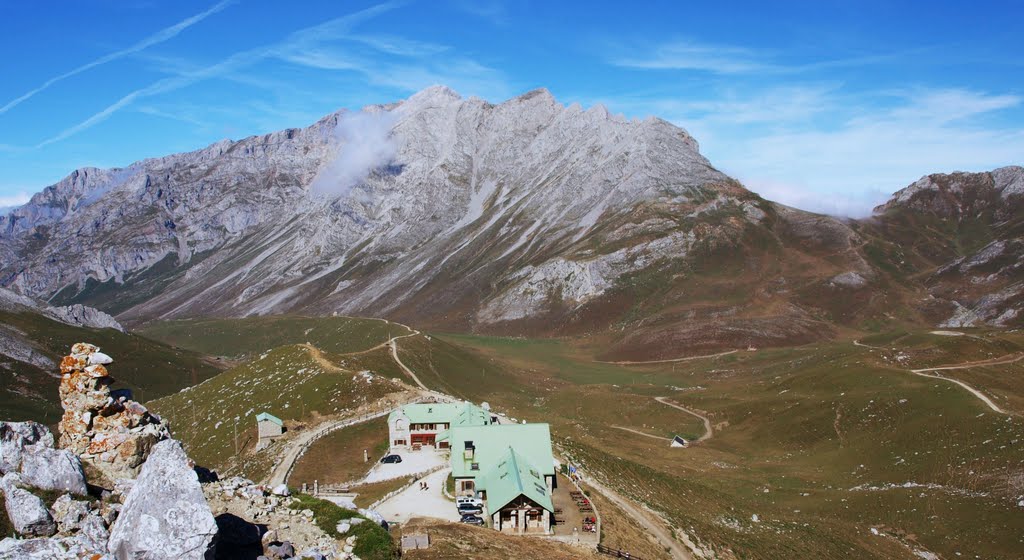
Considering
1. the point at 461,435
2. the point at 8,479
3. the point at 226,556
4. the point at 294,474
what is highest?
the point at 8,479

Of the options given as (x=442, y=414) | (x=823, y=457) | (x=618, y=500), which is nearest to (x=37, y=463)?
(x=618, y=500)

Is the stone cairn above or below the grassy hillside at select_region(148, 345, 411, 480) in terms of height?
above

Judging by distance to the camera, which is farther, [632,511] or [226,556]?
[632,511]

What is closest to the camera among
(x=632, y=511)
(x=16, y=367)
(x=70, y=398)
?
(x=70, y=398)

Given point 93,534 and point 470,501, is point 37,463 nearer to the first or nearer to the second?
point 93,534

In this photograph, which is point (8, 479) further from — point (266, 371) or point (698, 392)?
point (698, 392)

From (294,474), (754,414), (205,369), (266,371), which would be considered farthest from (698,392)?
(205,369)

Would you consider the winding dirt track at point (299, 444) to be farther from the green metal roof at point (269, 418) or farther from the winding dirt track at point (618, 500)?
the green metal roof at point (269, 418)

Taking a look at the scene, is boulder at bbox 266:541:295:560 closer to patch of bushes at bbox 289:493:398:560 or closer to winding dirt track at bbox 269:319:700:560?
patch of bushes at bbox 289:493:398:560

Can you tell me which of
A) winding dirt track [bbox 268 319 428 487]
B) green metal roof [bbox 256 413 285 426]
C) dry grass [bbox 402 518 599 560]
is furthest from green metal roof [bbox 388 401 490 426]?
dry grass [bbox 402 518 599 560]
